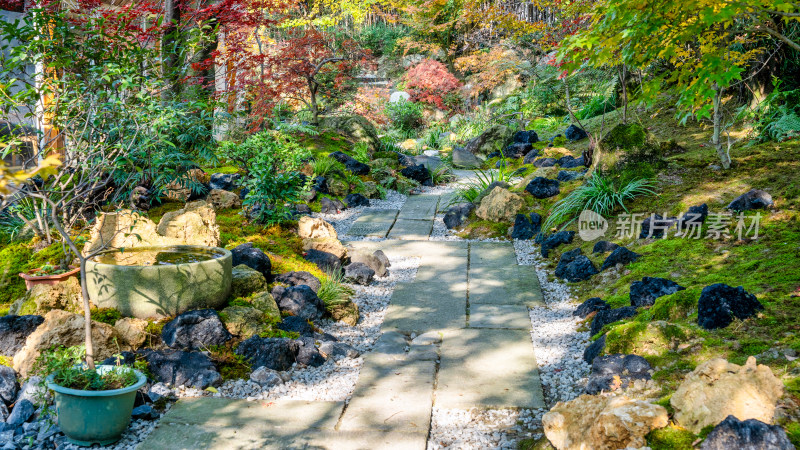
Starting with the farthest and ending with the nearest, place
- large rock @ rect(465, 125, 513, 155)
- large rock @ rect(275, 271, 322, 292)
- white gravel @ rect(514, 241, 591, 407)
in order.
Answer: large rock @ rect(465, 125, 513, 155), large rock @ rect(275, 271, 322, 292), white gravel @ rect(514, 241, 591, 407)

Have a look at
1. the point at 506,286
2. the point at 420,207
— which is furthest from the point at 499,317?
the point at 420,207

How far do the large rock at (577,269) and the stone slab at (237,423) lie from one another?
8.60ft

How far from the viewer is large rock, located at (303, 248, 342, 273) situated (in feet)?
17.4

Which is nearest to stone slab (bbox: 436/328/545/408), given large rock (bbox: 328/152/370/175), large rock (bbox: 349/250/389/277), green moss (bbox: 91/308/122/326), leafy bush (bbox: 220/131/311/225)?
large rock (bbox: 349/250/389/277)

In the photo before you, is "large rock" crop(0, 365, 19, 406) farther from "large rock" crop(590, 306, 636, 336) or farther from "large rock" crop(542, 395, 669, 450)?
"large rock" crop(590, 306, 636, 336)

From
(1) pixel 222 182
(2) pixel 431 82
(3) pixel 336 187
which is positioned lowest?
(3) pixel 336 187

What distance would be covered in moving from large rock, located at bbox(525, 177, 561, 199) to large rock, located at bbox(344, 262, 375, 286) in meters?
2.68

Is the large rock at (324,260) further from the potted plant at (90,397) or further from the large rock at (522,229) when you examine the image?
the potted plant at (90,397)

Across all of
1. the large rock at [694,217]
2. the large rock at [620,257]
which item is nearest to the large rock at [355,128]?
the large rock at [620,257]

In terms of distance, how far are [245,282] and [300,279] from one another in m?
0.57

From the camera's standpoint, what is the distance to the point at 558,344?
3832 mm

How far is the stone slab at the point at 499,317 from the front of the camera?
4211 mm

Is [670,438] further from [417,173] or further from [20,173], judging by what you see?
[417,173]

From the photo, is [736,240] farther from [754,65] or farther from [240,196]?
[240,196]
